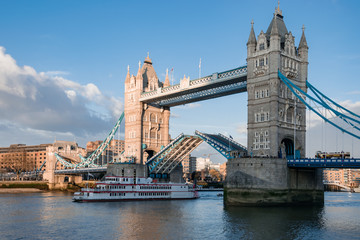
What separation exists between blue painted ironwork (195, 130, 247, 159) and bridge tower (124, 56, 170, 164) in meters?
14.0

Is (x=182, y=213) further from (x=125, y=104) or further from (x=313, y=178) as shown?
(x=125, y=104)

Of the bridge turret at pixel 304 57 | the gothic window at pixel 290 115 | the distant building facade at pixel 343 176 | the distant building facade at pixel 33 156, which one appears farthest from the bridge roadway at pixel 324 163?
the distant building facade at pixel 343 176

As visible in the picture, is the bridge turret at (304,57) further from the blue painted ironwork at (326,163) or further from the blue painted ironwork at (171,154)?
the blue painted ironwork at (171,154)

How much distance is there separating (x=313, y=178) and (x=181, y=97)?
1105 inches

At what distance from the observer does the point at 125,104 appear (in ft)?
270

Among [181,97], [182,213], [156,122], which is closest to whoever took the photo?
[182,213]

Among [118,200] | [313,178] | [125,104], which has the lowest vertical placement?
[118,200]

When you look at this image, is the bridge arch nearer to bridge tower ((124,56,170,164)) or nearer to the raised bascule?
the raised bascule

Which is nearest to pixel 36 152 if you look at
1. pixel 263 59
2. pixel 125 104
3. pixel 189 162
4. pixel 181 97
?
pixel 189 162

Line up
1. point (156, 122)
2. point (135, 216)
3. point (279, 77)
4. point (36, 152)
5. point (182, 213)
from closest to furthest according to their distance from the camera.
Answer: point (135, 216), point (182, 213), point (279, 77), point (156, 122), point (36, 152)

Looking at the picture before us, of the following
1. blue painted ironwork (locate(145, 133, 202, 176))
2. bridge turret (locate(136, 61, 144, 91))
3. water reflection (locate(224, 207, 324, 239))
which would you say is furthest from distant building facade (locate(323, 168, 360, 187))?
water reflection (locate(224, 207, 324, 239))

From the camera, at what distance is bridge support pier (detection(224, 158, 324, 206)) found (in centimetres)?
5081

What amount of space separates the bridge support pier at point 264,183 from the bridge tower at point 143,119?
27.9m

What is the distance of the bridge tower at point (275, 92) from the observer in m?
55.1
